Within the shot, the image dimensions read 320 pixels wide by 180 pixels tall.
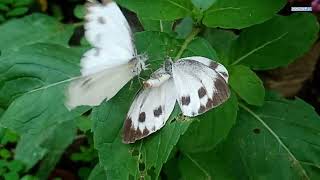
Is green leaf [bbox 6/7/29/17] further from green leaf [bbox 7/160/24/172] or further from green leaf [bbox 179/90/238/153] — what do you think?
green leaf [bbox 179/90/238/153]

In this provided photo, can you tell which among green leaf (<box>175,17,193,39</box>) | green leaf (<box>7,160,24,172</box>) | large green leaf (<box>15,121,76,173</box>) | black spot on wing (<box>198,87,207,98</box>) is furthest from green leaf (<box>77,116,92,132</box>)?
black spot on wing (<box>198,87,207,98</box>)

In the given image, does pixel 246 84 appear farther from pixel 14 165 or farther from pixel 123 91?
pixel 14 165

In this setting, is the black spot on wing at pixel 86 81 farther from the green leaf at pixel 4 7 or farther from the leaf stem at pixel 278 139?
the green leaf at pixel 4 7

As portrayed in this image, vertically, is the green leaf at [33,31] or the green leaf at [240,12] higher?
the green leaf at [240,12]

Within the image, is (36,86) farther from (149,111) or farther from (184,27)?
(184,27)

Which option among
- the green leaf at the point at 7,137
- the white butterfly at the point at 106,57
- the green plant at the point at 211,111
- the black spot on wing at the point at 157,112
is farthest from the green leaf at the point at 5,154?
the black spot on wing at the point at 157,112

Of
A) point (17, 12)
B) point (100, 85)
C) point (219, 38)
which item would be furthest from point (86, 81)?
point (17, 12)
